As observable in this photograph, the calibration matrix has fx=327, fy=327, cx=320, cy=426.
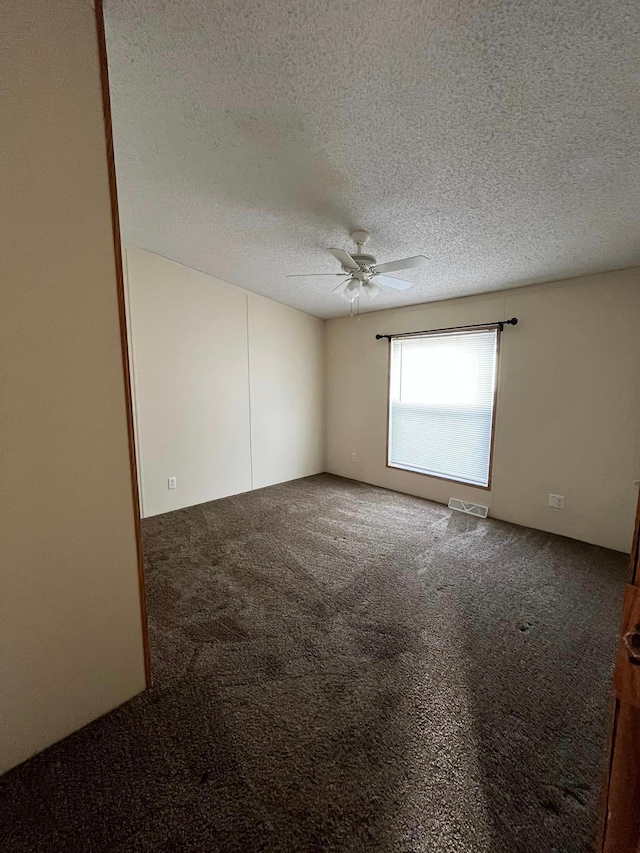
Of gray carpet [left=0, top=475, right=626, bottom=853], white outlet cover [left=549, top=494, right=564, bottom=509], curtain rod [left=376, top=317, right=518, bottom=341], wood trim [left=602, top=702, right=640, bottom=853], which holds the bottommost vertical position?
gray carpet [left=0, top=475, right=626, bottom=853]

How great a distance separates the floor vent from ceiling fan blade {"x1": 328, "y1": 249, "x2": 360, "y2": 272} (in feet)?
8.68

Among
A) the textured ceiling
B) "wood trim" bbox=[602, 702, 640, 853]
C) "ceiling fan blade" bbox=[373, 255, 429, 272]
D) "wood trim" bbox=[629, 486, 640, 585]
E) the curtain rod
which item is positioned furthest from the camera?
the curtain rod

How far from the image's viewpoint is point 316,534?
9.94ft

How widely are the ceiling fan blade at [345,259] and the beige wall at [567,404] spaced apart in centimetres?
167

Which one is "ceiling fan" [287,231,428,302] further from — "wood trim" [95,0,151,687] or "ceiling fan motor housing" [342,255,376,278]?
"wood trim" [95,0,151,687]

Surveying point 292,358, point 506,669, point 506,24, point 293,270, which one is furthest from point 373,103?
point 292,358

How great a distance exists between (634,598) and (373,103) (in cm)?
196

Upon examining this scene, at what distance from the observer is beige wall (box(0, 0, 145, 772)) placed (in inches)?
41.5

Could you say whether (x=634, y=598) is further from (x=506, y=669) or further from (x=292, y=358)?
(x=292, y=358)

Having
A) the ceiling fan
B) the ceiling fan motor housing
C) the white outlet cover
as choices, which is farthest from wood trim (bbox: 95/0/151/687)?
the white outlet cover

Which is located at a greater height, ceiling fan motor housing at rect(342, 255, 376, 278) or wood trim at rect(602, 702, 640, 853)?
ceiling fan motor housing at rect(342, 255, 376, 278)

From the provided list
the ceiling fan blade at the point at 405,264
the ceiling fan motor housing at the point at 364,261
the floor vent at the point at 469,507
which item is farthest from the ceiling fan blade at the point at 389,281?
the floor vent at the point at 469,507

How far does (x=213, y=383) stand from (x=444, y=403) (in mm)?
2670

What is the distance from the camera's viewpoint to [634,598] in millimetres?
516
